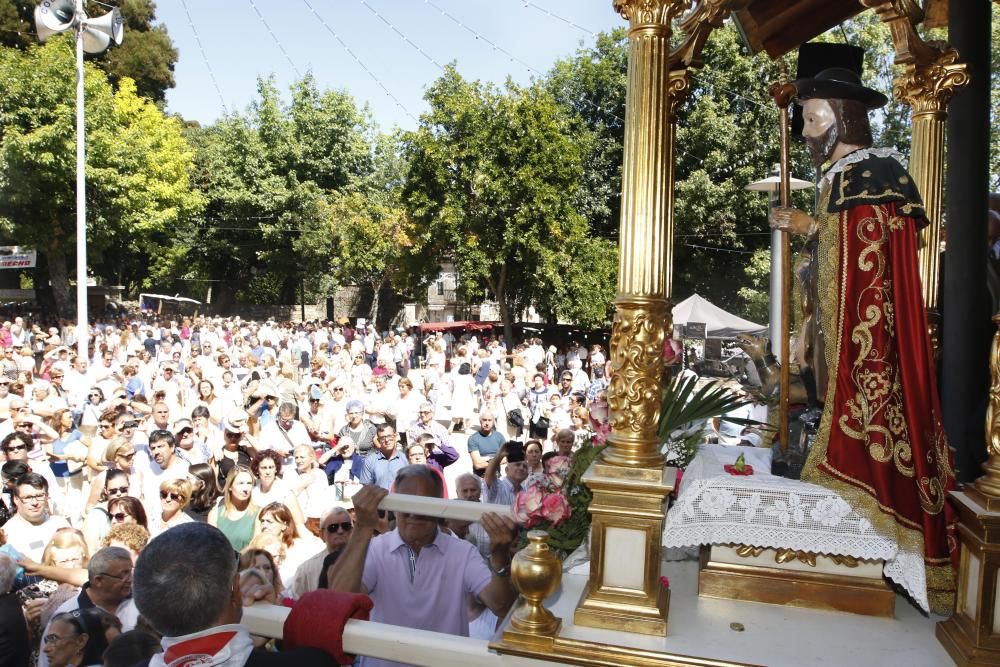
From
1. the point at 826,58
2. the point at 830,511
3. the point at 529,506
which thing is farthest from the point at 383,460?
the point at 826,58

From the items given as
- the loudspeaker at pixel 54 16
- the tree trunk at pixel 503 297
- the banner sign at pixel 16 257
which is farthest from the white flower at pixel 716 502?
the banner sign at pixel 16 257

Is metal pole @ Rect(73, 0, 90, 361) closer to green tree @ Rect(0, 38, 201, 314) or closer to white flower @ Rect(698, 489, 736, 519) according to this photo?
green tree @ Rect(0, 38, 201, 314)

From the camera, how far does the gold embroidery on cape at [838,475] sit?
322 centimetres

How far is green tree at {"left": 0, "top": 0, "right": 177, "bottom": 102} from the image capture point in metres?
36.0

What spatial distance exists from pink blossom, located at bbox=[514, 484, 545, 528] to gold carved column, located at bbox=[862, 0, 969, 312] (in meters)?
2.46

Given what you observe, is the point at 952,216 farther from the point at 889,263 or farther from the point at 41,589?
the point at 41,589

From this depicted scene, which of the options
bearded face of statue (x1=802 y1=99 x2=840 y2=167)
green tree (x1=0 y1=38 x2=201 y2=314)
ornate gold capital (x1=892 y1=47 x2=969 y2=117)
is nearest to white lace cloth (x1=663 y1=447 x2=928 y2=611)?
bearded face of statue (x1=802 y1=99 x2=840 y2=167)

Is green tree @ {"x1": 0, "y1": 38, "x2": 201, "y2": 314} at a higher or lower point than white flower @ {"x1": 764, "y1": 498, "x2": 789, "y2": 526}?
higher

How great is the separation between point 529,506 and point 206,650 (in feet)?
4.62

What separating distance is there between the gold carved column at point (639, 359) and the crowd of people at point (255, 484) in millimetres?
599

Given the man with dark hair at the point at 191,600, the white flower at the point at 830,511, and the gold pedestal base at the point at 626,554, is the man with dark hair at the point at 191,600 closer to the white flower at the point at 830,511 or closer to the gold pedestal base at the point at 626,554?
the gold pedestal base at the point at 626,554

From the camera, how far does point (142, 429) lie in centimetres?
882

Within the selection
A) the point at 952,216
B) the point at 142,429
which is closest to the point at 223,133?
the point at 142,429

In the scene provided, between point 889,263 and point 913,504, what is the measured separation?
98 centimetres
